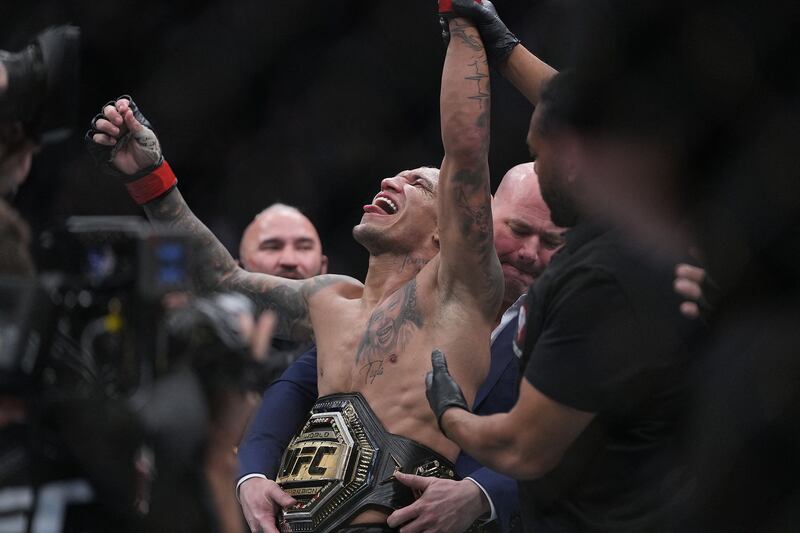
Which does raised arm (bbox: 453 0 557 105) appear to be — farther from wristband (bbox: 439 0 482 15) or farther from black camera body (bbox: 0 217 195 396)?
black camera body (bbox: 0 217 195 396)

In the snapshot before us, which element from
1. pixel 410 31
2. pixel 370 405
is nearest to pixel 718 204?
pixel 370 405

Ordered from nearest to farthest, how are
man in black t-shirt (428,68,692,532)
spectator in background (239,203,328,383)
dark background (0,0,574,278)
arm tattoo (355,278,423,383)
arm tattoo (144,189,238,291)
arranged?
A: man in black t-shirt (428,68,692,532), arm tattoo (355,278,423,383), arm tattoo (144,189,238,291), dark background (0,0,574,278), spectator in background (239,203,328,383)

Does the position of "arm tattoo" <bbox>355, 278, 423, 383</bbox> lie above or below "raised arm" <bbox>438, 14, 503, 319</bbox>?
below

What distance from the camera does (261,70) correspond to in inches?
119

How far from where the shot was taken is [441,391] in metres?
1.54

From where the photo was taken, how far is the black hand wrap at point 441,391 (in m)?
1.51

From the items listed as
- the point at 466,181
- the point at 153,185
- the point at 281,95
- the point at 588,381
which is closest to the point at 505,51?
the point at 466,181

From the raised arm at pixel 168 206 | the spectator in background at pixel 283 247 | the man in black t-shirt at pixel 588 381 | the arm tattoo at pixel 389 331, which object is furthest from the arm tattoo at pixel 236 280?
the man in black t-shirt at pixel 588 381

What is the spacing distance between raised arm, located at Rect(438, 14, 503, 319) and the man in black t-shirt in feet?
1.02

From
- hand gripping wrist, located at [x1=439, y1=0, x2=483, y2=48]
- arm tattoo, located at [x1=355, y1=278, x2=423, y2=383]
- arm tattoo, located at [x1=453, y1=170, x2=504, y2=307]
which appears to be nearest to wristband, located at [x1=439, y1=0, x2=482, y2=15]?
hand gripping wrist, located at [x1=439, y1=0, x2=483, y2=48]

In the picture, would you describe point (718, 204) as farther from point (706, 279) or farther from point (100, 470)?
point (100, 470)

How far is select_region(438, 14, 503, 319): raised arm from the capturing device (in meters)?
1.76

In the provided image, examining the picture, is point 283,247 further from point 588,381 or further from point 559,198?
point 588,381

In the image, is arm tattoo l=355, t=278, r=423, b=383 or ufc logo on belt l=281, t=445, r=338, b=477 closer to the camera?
ufc logo on belt l=281, t=445, r=338, b=477
